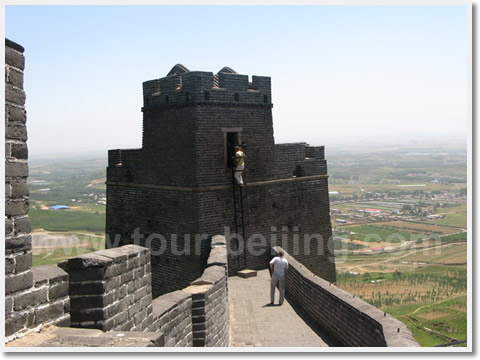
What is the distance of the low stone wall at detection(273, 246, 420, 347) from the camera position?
21.8 ft

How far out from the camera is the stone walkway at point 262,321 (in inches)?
344

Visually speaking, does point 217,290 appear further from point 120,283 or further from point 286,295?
point 286,295

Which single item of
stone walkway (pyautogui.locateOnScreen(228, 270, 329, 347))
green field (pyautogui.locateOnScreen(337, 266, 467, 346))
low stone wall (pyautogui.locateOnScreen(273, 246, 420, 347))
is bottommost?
green field (pyautogui.locateOnScreen(337, 266, 467, 346))

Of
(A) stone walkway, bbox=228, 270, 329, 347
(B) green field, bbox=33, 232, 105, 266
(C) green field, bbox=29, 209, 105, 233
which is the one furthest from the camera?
(C) green field, bbox=29, 209, 105, 233

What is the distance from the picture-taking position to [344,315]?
831cm

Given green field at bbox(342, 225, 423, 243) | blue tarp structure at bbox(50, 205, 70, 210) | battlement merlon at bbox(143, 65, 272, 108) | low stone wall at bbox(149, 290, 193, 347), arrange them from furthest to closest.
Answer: blue tarp structure at bbox(50, 205, 70, 210), green field at bbox(342, 225, 423, 243), battlement merlon at bbox(143, 65, 272, 108), low stone wall at bbox(149, 290, 193, 347)

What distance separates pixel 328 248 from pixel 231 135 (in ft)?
13.7

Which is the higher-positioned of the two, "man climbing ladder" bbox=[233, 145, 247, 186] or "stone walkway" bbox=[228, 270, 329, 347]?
"man climbing ladder" bbox=[233, 145, 247, 186]

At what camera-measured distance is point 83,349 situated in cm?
405

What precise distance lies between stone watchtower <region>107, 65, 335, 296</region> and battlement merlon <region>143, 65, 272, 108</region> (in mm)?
23

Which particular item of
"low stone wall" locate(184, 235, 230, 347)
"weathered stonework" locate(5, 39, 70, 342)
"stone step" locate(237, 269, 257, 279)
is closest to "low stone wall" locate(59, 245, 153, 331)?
"weathered stonework" locate(5, 39, 70, 342)

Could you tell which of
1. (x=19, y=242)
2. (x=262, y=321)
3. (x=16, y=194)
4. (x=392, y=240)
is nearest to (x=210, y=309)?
(x=262, y=321)

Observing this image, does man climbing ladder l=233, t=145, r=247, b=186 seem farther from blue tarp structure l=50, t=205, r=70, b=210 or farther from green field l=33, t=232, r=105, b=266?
blue tarp structure l=50, t=205, r=70, b=210

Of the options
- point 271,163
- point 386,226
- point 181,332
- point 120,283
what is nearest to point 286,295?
point 271,163
